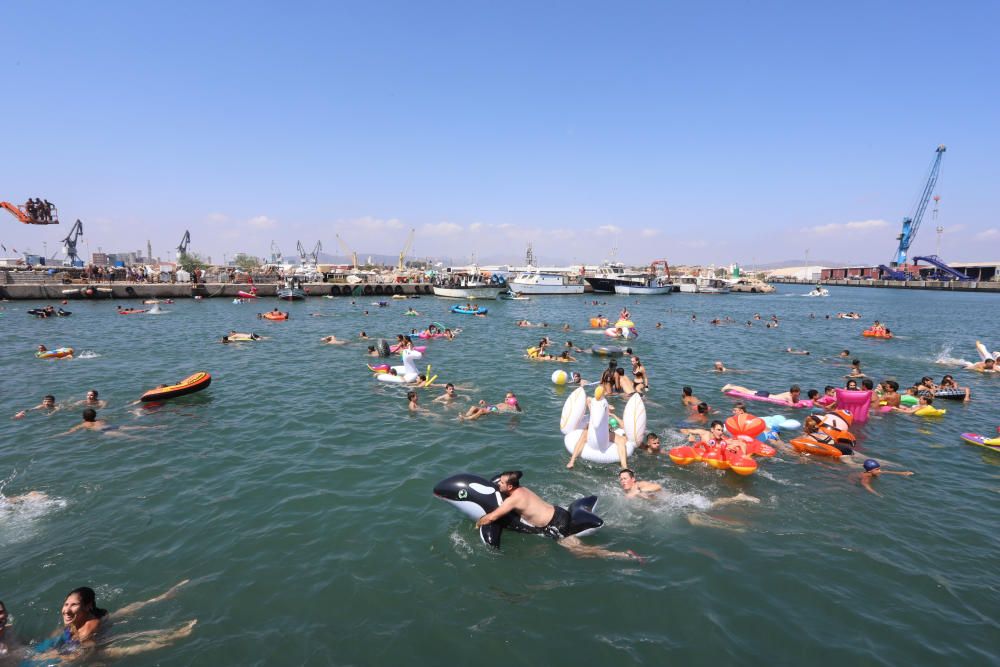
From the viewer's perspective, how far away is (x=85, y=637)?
5680mm

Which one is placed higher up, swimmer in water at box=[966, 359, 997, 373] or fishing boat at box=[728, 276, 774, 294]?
fishing boat at box=[728, 276, 774, 294]

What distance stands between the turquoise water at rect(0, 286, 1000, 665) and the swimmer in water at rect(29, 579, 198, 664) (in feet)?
0.73

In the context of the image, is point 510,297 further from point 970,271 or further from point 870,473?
point 970,271

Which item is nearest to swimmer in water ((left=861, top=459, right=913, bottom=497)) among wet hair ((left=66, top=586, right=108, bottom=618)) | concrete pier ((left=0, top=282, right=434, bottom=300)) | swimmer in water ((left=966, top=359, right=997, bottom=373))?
wet hair ((left=66, top=586, right=108, bottom=618))

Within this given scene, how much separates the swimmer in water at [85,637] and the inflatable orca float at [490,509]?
4.02 meters

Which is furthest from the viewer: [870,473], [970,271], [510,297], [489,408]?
[970,271]

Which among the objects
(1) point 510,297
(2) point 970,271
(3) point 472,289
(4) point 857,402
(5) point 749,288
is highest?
(2) point 970,271

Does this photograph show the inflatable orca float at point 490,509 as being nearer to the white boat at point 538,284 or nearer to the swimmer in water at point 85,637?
the swimmer in water at point 85,637

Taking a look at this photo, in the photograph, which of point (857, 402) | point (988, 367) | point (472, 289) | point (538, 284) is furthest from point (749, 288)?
point (857, 402)

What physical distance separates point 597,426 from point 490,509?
3856mm

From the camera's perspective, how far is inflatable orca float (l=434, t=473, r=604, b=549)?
782cm

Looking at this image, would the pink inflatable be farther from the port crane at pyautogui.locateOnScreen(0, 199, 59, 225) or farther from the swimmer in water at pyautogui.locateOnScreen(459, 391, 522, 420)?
the port crane at pyautogui.locateOnScreen(0, 199, 59, 225)

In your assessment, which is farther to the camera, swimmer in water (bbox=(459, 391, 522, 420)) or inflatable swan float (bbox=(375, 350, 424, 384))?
inflatable swan float (bbox=(375, 350, 424, 384))

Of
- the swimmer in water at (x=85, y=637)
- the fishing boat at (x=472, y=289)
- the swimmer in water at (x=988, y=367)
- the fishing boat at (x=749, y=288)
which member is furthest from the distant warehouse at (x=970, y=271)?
the swimmer in water at (x=85, y=637)
